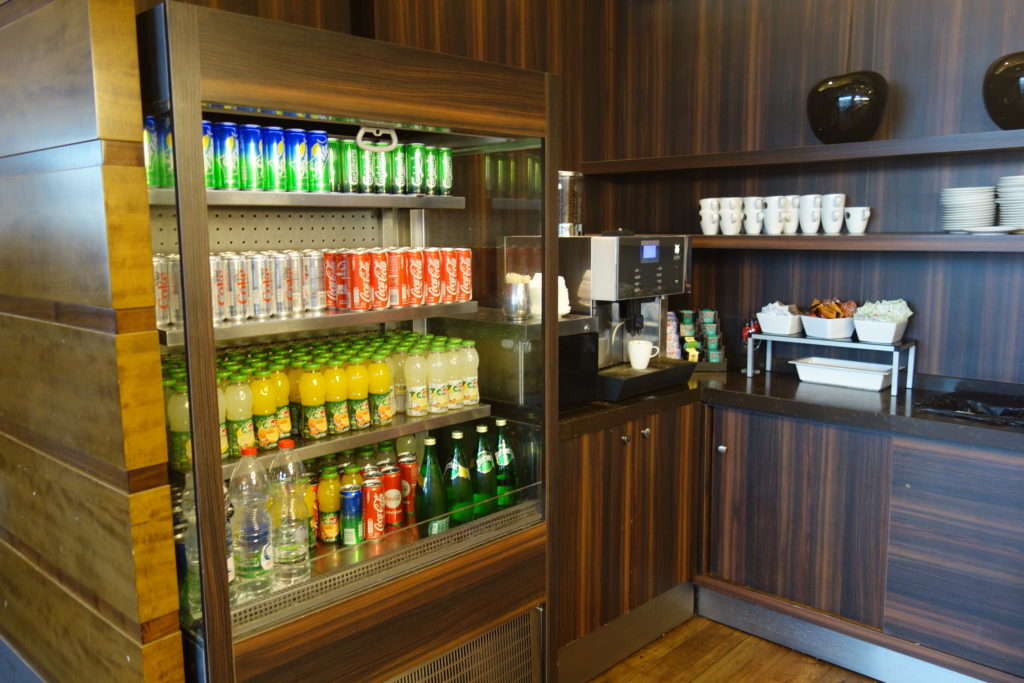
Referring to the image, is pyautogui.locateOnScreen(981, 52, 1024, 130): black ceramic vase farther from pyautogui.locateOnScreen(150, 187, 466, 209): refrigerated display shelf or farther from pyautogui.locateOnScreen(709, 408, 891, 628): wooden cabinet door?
pyautogui.locateOnScreen(150, 187, 466, 209): refrigerated display shelf

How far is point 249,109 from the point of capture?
1.59 metres

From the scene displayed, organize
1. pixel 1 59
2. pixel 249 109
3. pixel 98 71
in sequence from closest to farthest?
pixel 98 71, pixel 249 109, pixel 1 59

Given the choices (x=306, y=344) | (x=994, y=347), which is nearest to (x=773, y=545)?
(x=994, y=347)

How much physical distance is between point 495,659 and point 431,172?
133 cm

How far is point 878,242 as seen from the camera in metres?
2.76

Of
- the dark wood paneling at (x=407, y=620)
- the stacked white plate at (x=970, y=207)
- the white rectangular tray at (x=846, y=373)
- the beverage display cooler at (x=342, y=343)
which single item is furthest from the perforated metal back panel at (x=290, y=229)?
the stacked white plate at (x=970, y=207)

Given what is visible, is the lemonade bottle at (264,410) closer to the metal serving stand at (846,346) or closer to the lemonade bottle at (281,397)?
the lemonade bottle at (281,397)

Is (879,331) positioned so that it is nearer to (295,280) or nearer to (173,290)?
(295,280)

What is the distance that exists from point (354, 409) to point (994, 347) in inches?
88.6

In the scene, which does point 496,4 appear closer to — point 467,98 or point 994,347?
point 467,98

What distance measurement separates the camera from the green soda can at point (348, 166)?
196cm

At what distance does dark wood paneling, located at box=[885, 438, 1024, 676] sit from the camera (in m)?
2.38

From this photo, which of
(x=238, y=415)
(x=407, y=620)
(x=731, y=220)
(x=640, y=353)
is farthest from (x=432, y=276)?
(x=731, y=220)

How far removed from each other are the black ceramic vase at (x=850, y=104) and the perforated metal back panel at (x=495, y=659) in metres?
1.94
